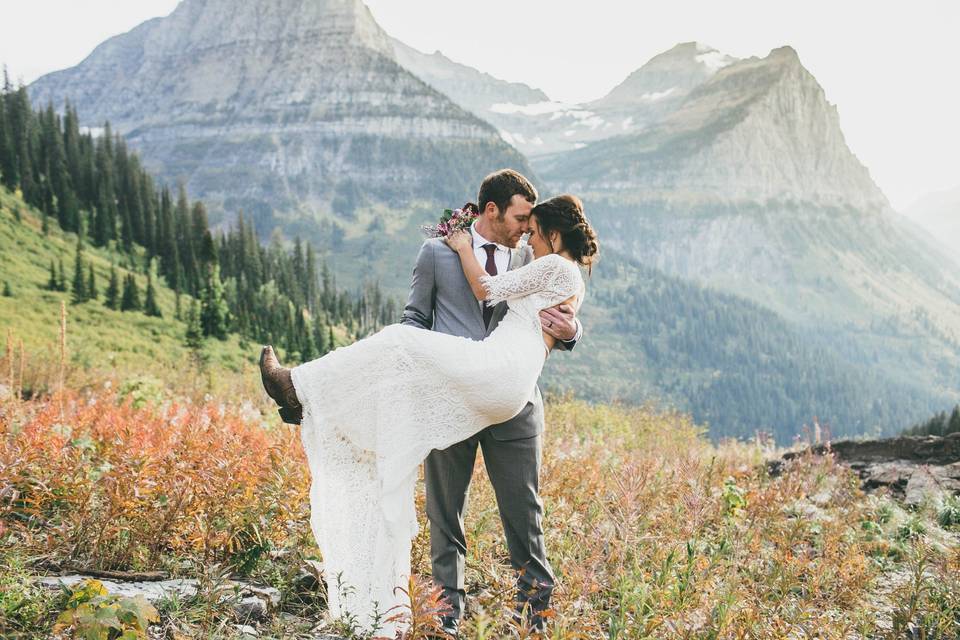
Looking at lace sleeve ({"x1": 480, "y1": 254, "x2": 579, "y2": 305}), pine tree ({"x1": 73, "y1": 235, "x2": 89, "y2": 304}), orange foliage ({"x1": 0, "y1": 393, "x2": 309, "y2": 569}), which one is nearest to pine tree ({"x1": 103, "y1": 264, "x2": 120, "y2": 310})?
pine tree ({"x1": 73, "y1": 235, "x2": 89, "y2": 304})

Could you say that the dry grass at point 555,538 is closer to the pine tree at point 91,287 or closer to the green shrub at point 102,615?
the green shrub at point 102,615

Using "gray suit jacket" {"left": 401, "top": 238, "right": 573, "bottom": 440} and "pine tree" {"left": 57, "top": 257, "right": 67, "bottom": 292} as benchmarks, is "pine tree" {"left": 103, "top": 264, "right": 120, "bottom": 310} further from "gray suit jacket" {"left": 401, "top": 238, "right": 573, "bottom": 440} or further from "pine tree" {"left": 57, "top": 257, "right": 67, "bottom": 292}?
"gray suit jacket" {"left": 401, "top": 238, "right": 573, "bottom": 440}

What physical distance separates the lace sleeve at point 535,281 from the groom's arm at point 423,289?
38 centimetres

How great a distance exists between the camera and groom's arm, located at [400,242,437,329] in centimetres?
432

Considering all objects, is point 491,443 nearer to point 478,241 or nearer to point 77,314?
point 478,241

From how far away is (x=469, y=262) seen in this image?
419cm

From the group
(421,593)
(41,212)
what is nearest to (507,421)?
(421,593)

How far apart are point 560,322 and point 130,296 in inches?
2001

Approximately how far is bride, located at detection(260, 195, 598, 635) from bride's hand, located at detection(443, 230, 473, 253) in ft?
1.44

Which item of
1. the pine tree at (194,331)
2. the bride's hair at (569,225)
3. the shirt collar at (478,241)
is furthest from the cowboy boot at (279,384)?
the pine tree at (194,331)

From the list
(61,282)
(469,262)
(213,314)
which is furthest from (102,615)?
(213,314)

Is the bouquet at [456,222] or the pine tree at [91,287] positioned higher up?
the bouquet at [456,222]

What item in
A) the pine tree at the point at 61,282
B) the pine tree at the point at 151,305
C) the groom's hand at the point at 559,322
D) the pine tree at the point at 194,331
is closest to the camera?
the groom's hand at the point at 559,322

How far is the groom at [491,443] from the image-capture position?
4086mm
